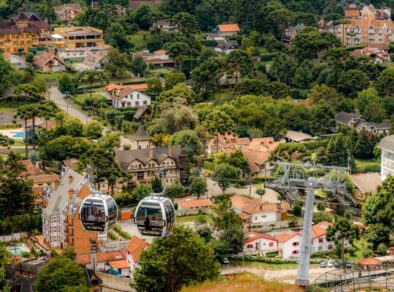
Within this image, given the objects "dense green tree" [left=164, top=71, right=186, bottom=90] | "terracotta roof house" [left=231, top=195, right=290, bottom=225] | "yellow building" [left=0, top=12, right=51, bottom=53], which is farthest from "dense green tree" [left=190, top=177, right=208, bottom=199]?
"yellow building" [left=0, top=12, right=51, bottom=53]

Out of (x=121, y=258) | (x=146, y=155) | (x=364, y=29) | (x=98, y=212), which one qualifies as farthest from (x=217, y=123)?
(x=364, y=29)

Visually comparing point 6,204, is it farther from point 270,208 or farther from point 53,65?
point 53,65

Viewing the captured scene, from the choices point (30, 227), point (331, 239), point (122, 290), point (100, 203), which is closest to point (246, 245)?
point (331, 239)

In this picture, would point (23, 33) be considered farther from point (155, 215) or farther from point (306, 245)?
point (306, 245)

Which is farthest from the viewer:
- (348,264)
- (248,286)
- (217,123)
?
(217,123)

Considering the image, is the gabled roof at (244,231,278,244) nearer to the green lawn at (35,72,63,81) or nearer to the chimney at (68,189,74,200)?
the chimney at (68,189,74,200)
